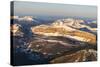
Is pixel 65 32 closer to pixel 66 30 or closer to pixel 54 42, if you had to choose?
pixel 66 30

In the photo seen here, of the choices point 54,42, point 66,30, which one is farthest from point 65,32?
point 54,42

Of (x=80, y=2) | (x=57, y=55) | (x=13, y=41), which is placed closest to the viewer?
(x=13, y=41)

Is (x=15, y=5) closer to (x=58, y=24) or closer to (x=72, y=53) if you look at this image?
(x=58, y=24)

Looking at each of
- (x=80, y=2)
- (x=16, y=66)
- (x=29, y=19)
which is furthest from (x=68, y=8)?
(x=16, y=66)

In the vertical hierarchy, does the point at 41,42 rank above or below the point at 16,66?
above

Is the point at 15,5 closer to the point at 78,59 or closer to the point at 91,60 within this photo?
the point at 78,59

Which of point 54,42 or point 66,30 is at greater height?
point 66,30

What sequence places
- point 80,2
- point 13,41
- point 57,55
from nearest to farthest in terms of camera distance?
point 13,41, point 57,55, point 80,2

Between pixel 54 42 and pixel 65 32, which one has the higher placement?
pixel 65 32
